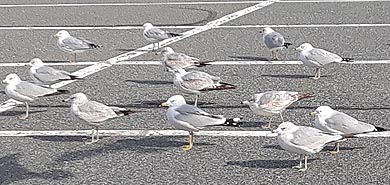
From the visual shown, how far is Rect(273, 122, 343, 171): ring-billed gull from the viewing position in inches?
211

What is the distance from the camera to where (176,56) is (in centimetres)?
818

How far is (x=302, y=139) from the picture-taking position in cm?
539

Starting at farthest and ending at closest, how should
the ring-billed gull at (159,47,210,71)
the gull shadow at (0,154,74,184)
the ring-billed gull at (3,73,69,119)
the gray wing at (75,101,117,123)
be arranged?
the ring-billed gull at (159,47,210,71) < the ring-billed gull at (3,73,69,119) < the gray wing at (75,101,117,123) < the gull shadow at (0,154,74,184)

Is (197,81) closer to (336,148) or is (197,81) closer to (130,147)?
(130,147)

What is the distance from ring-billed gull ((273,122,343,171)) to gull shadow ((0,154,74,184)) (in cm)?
161

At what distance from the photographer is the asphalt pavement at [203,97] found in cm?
545

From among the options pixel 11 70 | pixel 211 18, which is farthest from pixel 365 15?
pixel 11 70

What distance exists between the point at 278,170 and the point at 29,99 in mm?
2616

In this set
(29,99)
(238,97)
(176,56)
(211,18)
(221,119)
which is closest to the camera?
(221,119)

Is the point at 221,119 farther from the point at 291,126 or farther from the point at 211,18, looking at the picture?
the point at 211,18

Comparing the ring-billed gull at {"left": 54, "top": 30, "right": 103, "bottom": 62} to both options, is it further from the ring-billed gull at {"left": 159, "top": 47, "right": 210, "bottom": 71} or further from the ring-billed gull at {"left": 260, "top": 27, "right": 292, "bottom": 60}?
the ring-billed gull at {"left": 260, "top": 27, "right": 292, "bottom": 60}

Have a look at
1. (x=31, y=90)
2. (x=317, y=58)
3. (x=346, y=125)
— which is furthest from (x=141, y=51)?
(x=346, y=125)

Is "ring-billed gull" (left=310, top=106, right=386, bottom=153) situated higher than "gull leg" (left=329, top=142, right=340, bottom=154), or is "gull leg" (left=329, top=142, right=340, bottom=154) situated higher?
"ring-billed gull" (left=310, top=106, right=386, bottom=153)

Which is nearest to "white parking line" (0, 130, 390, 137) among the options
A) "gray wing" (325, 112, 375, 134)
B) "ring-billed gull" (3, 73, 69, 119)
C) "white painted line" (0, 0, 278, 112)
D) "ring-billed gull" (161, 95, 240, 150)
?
"ring-billed gull" (161, 95, 240, 150)
